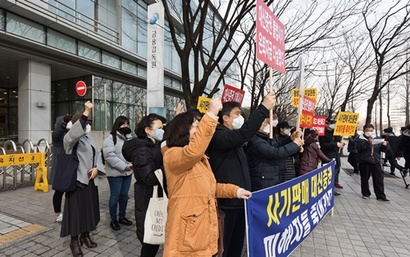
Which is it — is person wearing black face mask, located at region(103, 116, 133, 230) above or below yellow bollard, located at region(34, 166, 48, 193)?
above

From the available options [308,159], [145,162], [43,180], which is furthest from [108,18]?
[145,162]

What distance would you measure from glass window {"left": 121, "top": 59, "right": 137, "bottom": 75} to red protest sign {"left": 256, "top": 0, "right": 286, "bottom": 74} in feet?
49.4

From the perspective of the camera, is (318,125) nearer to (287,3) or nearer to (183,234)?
(287,3)

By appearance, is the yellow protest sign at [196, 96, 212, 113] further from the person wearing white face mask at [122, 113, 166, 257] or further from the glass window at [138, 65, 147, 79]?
the glass window at [138, 65, 147, 79]

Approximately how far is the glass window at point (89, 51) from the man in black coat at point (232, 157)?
1371 centimetres

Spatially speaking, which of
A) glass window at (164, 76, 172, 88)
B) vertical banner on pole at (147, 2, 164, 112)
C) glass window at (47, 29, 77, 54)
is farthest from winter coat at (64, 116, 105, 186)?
glass window at (164, 76, 172, 88)

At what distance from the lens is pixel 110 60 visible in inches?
623

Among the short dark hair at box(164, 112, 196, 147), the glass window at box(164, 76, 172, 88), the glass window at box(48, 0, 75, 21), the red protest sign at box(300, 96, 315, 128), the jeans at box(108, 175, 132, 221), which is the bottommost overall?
the jeans at box(108, 175, 132, 221)

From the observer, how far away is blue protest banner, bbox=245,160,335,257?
2350mm

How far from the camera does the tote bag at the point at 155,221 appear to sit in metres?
2.36

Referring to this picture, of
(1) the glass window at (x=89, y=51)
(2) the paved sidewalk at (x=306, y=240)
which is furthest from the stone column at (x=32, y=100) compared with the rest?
(2) the paved sidewalk at (x=306, y=240)

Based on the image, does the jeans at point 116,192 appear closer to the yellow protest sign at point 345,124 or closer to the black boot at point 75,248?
the black boot at point 75,248

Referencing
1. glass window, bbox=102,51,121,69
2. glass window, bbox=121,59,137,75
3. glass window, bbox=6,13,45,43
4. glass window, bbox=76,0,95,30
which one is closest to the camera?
glass window, bbox=6,13,45,43

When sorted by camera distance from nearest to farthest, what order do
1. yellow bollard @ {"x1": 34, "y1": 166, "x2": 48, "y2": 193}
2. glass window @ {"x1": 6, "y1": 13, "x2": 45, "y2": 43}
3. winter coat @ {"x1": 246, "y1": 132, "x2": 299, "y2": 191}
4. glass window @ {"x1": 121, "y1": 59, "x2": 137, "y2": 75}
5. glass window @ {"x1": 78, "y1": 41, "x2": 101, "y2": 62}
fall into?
winter coat @ {"x1": 246, "y1": 132, "x2": 299, "y2": 191} < yellow bollard @ {"x1": 34, "y1": 166, "x2": 48, "y2": 193} < glass window @ {"x1": 6, "y1": 13, "x2": 45, "y2": 43} < glass window @ {"x1": 78, "y1": 41, "x2": 101, "y2": 62} < glass window @ {"x1": 121, "y1": 59, "x2": 137, "y2": 75}
